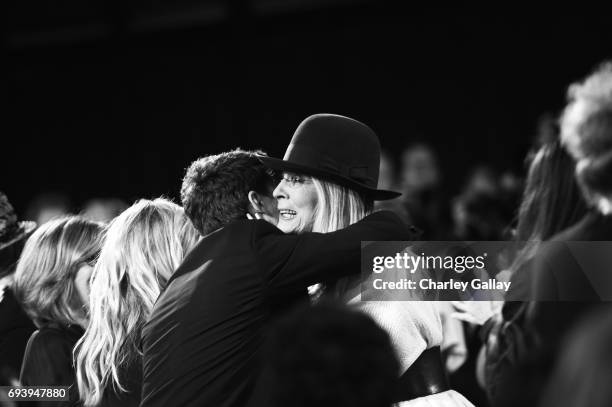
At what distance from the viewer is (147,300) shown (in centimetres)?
277

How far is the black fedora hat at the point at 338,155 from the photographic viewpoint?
2.65 meters

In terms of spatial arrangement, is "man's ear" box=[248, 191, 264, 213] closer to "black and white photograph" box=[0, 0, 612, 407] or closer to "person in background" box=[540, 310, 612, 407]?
"black and white photograph" box=[0, 0, 612, 407]

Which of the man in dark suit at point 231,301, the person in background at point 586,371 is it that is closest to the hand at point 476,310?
the man in dark suit at point 231,301

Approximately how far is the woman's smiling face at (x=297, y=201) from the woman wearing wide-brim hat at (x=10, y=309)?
1256 millimetres

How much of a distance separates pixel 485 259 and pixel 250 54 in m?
6.01

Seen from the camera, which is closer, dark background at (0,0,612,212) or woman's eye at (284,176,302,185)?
woman's eye at (284,176,302,185)

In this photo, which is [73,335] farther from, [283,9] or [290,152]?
[283,9]

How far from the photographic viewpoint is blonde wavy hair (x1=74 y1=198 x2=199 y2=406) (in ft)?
8.84

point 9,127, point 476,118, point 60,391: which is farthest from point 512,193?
point 9,127

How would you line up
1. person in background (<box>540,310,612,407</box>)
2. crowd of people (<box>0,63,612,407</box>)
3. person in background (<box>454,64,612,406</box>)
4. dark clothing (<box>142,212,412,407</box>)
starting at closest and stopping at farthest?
person in background (<box>540,310,612,407</box>), person in background (<box>454,64,612,406</box>), crowd of people (<box>0,63,612,407</box>), dark clothing (<box>142,212,412,407</box>)

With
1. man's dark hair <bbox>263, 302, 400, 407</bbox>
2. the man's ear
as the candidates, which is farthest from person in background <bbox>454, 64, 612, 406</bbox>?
the man's ear

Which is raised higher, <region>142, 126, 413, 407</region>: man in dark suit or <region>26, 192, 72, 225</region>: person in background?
<region>142, 126, 413, 407</region>: man in dark suit

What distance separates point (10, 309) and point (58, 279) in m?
0.35

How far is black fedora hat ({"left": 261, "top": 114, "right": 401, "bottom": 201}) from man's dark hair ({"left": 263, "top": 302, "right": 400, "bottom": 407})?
1.41 m
